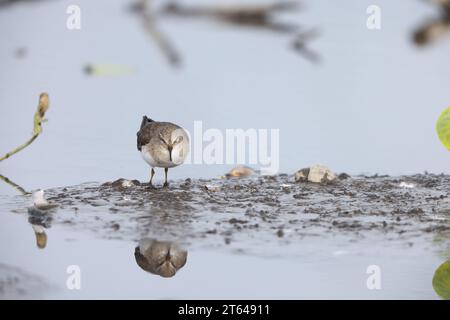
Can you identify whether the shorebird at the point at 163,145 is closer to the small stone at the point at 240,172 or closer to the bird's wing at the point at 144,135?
the bird's wing at the point at 144,135

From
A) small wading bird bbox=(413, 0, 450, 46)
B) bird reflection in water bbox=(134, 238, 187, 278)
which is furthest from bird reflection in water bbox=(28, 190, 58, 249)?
small wading bird bbox=(413, 0, 450, 46)

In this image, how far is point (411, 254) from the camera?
657 cm

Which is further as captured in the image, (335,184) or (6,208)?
(335,184)

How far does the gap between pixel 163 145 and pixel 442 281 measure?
3.81m

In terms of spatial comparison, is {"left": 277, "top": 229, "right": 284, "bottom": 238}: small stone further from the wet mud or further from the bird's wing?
the bird's wing

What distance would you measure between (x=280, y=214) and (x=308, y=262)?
1440 mm

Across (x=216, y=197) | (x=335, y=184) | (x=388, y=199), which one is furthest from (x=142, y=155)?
(x=388, y=199)

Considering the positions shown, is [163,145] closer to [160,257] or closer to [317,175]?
[317,175]

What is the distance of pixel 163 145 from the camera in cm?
911

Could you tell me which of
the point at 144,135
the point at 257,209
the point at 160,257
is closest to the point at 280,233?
the point at 257,209

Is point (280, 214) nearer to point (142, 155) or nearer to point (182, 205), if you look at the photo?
point (182, 205)

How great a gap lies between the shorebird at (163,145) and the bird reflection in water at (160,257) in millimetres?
2282

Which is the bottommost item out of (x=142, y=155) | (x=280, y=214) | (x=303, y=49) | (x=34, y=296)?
(x=34, y=296)

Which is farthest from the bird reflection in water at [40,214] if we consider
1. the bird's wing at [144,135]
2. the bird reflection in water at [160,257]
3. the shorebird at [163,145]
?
the bird's wing at [144,135]
